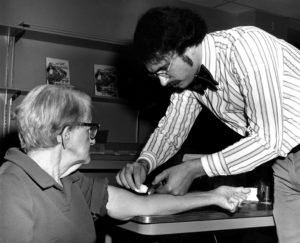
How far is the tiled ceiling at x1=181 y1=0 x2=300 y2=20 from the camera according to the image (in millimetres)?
4871

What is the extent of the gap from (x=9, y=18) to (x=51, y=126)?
9.14 feet

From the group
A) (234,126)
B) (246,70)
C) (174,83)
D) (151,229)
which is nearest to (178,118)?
(234,126)

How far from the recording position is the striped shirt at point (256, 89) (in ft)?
5.33

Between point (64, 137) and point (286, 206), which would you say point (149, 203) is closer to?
point (64, 137)

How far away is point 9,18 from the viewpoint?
3.95 meters

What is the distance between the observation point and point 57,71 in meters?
4.15

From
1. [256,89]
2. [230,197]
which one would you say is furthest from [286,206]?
[256,89]

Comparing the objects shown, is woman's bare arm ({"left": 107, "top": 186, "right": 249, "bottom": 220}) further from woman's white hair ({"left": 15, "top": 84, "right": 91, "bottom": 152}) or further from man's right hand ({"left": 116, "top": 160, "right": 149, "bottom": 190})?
woman's white hair ({"left": 15, "top": 84, "right": 91, "bottom": 152})

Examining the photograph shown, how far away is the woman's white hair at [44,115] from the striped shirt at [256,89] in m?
0.56

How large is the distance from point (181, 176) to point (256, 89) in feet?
1.40

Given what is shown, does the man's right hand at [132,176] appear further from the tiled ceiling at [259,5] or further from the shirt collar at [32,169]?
the tiled ceiling at [259,5]

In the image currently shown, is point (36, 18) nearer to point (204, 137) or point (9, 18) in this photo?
point (9, 18)

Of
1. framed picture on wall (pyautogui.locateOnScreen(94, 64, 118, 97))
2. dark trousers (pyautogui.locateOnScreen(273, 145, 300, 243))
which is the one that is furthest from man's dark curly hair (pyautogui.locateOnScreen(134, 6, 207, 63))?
framed picture on wall (pyautogui.locateOnScreen(94, 64, 118, 97))

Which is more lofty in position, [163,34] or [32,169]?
[163,34]
